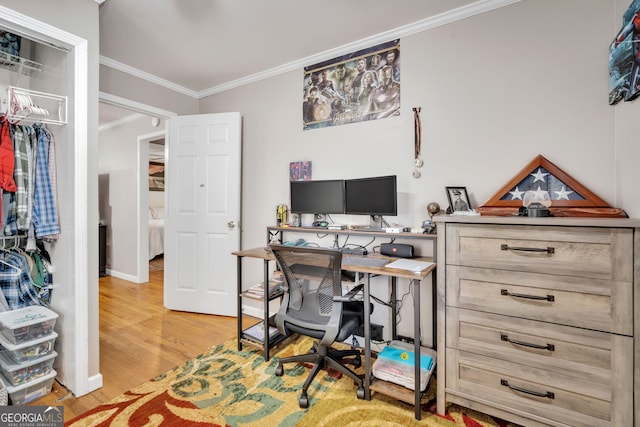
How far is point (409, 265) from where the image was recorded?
1806 mm

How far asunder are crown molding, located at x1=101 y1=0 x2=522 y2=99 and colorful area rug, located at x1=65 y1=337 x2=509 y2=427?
2581mm

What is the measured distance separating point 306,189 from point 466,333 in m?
1.63

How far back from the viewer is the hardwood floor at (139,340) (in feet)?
6.02

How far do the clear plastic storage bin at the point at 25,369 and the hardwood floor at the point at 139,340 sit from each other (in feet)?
0.54

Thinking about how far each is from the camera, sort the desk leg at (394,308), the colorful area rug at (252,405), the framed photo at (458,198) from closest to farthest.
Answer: the colorful area rug at (252,405), the framed photo at (458,198), the desk leg at (394,308)

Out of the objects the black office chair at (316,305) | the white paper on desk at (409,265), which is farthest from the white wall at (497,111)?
the black office chair at (316,305)

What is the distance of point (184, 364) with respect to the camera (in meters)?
2.14

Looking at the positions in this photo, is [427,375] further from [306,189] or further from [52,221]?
[52,221]

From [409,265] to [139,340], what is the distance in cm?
242

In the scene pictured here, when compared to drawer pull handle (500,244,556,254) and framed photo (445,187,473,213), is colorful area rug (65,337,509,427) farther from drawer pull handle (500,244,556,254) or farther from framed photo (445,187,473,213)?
framed photo (445,187,473,213)

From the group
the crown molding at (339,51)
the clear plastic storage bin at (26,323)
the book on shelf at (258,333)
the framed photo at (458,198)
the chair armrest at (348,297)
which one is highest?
the crown molding at (339,51)

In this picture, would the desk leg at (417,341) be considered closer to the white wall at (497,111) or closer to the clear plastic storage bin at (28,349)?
the white wall at (497,111)

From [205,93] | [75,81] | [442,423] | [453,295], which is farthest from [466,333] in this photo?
[205,93]

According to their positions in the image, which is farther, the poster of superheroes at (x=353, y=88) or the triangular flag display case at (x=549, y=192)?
the poster of superheroes at (x=353, y=88)
